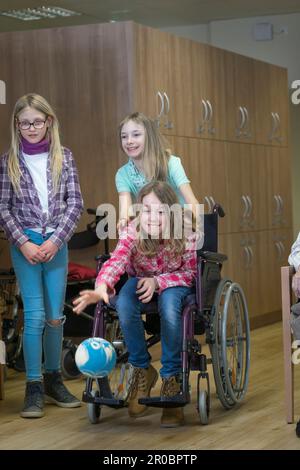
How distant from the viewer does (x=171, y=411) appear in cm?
338

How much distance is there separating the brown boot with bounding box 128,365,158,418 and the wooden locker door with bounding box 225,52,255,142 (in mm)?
2814

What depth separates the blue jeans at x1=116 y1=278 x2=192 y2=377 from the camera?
331cm

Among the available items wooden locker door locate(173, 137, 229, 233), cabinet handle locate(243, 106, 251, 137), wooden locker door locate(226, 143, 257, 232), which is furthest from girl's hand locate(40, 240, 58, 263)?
cabinet handle locate(243, 106, 251, 137)

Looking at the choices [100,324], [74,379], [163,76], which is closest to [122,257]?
[100,324]

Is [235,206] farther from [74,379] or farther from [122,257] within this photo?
[122,257]

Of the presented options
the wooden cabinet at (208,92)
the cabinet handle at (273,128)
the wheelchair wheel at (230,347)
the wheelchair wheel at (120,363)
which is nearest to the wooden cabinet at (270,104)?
the cabinet handle at (273,128)

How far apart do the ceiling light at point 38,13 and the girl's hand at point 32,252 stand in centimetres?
407

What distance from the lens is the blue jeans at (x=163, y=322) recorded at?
3.31m

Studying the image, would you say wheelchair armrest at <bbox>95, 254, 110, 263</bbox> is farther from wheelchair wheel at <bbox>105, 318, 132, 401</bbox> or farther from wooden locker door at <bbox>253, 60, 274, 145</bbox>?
wooden locker door at <bbox>253, 60, 274, 145</bbox>

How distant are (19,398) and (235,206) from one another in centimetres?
247

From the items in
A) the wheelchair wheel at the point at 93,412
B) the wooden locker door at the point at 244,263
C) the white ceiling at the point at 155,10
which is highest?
the white ceiling at the point at 155,10

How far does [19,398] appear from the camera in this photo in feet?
13.3

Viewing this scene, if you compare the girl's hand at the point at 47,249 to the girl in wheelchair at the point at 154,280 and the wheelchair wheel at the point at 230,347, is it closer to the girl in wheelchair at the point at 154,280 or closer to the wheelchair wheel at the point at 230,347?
the girl in wheelchair at the point at 154,280
